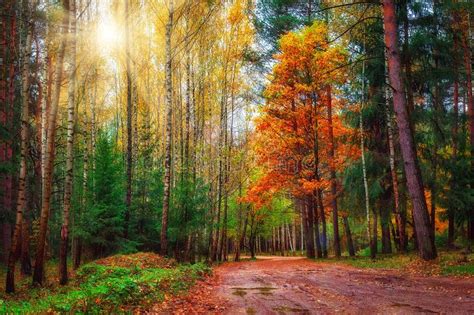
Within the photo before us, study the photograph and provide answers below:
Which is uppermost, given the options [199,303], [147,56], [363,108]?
[147,56]

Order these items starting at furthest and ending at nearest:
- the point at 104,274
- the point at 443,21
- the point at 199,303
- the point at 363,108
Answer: the point at 363,108, the point at 443,21, the point at 104,274, the point at 199,303

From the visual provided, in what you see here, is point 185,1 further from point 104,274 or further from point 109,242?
point 104,274

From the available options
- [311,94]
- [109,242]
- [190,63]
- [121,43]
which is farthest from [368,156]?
[121,43]

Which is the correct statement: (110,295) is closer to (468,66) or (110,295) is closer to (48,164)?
(48,164)

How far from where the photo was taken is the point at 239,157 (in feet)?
85.1

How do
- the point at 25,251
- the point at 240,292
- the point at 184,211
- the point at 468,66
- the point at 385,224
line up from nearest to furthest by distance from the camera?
the point at 240,292
the point at 25,251
the point at 184,211
the point at 468,66
the point at 385,224

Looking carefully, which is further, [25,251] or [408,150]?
[25,251]

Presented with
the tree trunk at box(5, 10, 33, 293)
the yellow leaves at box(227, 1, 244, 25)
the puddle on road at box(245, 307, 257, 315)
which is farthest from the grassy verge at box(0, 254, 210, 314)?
the yellow leaves at box(227, 1, 244, 25)

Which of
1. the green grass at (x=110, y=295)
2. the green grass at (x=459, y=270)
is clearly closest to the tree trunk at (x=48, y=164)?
the green grass at (x=110, y=295)

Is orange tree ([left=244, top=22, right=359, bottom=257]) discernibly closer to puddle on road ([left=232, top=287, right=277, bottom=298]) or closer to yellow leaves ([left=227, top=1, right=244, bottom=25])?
yellow leaves ([left=227, top=1, right=244, bottom=25])

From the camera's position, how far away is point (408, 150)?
1275 cm

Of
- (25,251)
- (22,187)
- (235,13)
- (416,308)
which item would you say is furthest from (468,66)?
(25,251)

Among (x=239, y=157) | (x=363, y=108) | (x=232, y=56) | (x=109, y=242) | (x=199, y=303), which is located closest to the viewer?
(x=199, y=303)

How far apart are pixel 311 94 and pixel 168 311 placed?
17334 millimetres
